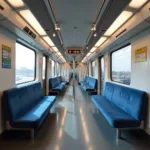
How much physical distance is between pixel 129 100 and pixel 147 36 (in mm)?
1552

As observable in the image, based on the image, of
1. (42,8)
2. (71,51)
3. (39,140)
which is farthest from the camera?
(71,51)

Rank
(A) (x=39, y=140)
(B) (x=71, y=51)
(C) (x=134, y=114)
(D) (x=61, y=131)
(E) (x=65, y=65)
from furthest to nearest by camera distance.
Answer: (E) (x=65, y=65) < (B) (x=71, y=51) < (D) (x=61, y=131) < (C) (x=134, y=114) < (A) (x=39, y=140)

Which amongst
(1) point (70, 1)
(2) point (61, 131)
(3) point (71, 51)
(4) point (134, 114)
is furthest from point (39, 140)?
(3) point (71, 51)

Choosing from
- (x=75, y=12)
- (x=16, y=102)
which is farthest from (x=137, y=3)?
(x=16, y=102)

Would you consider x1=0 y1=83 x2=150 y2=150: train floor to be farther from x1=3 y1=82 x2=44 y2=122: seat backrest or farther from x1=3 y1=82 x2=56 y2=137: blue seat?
x1=3 y1=82 x2=44 y2=122: seat backrest

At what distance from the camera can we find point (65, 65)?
18062 millimetres

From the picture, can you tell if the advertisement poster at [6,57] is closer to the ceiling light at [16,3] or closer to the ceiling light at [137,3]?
the ceiling light at [16,3]

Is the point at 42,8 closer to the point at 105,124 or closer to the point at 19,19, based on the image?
the point at 19,19

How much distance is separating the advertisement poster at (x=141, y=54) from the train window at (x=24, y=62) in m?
3.49

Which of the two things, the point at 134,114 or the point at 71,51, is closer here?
the point at 134,114

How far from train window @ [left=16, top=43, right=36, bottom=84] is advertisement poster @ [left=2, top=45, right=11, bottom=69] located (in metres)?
0.96

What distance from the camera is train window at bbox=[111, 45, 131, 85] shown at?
15.6ft

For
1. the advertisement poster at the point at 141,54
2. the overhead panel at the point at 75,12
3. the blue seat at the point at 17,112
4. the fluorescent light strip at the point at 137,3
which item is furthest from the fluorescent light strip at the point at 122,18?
the blue seat at the point at 17,112

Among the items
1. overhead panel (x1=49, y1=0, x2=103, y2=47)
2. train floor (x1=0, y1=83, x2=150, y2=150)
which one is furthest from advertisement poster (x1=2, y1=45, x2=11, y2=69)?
train floor (x1=0, y1=83, x2=150, y2=150)
